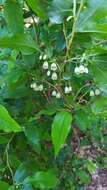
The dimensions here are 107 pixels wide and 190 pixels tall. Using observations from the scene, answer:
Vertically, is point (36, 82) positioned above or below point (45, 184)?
above

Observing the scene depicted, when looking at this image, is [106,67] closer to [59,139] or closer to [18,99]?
[59,139]

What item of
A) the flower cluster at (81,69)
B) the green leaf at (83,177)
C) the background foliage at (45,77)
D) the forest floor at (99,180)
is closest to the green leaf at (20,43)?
the background foliage at (45,77)

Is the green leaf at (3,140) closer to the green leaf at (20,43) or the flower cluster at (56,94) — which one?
the flower cluster at (56,94)

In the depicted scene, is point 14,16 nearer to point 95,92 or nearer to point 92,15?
point 92,15

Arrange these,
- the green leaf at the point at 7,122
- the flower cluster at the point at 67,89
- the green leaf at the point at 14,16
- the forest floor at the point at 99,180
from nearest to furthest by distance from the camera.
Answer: the green leaf at the point at 7,122 < the green leaf at the point at 14,16 < the flower cluster at the point at 67,89 < the forest floor at the point at 99,180

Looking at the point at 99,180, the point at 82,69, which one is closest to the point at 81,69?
the point at 82,69

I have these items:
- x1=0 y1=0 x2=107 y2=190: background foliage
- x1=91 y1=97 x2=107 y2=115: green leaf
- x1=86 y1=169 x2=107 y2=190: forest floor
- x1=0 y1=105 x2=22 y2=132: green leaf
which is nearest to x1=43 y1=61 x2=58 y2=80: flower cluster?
x1=0 y1=0 x2=107 y2=190: background foliage

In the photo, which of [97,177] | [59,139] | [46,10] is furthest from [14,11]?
[97,177]
